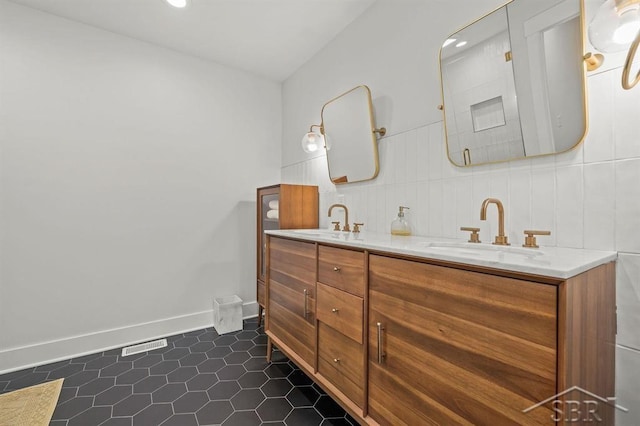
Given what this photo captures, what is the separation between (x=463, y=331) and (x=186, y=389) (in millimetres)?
1663

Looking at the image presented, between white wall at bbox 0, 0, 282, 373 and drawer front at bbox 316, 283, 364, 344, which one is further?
white wall at bbox 0, 0, 282, 373

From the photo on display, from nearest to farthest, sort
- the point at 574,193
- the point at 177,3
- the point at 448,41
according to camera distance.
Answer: the point at 574,193 → the point at 448,41 → the point at 177,3

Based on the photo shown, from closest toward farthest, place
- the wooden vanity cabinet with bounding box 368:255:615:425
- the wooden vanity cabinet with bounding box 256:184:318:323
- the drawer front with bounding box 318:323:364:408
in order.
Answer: the wooden vanity cabinet with bounding box 368:255:615:425, the drawer front with bounding box 318:323:364:408, the wooden vanity cabinet with bounding box 256:184:318:323

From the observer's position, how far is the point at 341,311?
4.44ft

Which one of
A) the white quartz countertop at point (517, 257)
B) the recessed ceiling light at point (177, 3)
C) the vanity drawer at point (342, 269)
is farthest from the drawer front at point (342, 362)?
the recessed ceiling light at point (177, 3)

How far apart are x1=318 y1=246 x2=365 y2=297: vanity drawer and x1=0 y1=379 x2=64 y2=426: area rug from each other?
5.15ft

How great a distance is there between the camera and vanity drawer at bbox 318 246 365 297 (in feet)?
4.13

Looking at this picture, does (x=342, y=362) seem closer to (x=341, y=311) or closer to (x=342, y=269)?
(x=341, y=311)

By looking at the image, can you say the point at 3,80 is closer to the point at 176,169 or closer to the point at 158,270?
the point at 176,169

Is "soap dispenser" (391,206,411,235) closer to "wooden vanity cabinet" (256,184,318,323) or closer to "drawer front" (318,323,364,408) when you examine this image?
"drawer front" (318,323,364,408)

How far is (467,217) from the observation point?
1423mm

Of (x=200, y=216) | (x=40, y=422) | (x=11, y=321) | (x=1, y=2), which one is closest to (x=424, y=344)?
(x=40, y=422)

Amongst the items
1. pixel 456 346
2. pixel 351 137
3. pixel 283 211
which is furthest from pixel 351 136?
pixel 456 346

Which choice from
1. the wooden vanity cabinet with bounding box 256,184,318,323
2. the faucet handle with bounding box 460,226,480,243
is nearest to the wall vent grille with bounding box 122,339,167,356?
the wooden vanity cabinet with bounding box 256,184,318,323
